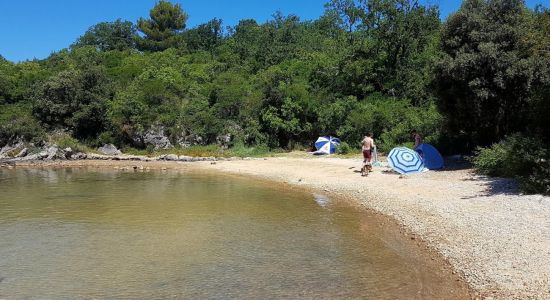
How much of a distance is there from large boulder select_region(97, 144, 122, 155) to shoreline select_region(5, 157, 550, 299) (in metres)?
20.5

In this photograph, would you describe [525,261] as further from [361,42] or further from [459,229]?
[361,42]

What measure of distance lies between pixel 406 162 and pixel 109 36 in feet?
235

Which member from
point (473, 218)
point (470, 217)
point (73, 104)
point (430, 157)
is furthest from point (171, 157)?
point (473, 218)

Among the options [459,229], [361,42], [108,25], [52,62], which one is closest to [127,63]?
[52,62]

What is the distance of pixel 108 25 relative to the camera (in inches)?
3250

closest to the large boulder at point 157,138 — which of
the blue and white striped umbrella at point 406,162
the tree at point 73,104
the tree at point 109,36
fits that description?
the tree at point 73,104

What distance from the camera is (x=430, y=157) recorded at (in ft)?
66.6

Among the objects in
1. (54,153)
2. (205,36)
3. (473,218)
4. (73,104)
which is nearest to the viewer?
(473,218)

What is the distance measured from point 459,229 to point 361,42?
3111cm

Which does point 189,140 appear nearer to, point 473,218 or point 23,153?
point 23,153

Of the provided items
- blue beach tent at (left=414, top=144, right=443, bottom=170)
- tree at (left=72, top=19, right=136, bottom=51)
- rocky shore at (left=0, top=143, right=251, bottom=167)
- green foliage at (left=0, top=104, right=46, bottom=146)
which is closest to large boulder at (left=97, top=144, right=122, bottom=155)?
rocky shore at (left=0, top=143, right=251, bottom=167)

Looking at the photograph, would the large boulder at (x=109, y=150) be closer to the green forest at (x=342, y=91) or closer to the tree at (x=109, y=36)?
the green forest at (x=342, y=91)

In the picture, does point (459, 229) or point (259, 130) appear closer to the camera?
point (459, 229)

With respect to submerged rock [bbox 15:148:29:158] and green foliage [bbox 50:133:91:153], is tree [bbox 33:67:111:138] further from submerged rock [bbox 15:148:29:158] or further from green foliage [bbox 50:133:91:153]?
submerged rock [bbox 15:148:29:158]
